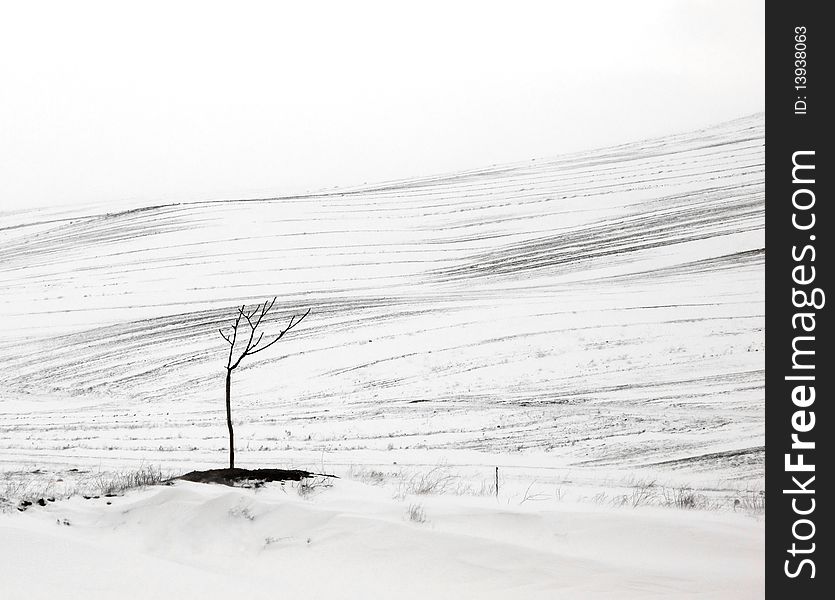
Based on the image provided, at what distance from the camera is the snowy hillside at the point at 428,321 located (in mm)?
4422

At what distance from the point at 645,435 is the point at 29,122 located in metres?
4.23

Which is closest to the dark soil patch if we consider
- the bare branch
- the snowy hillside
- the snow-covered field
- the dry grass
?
the snow-covered field

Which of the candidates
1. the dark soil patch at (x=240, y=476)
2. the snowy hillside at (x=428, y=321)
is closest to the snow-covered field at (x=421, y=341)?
the snowy hillside at (x=428, y=321)

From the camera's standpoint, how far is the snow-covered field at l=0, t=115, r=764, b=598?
4215 millimetres

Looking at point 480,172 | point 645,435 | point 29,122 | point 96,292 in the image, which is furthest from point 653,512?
point 29,122

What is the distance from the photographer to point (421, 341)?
486 cm

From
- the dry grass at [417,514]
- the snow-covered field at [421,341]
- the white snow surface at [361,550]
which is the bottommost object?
the white snow surface at [361,550]

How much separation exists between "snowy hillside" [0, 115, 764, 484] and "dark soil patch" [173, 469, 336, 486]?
0.54 m

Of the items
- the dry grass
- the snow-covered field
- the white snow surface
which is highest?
the snow-covered field
